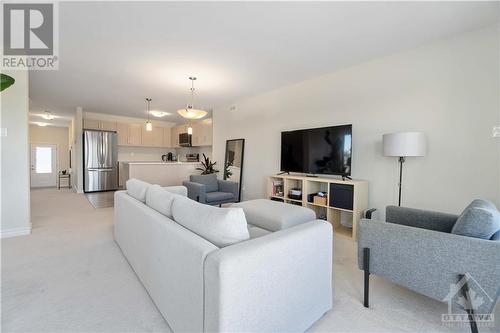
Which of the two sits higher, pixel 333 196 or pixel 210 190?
pixel 333 196

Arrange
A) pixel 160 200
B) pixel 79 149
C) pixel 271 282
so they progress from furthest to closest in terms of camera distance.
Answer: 1. pixel 79 149
2. pixel 160 200
3. pixel 271 282

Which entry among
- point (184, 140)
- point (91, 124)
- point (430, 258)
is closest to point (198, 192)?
point (430, 258)

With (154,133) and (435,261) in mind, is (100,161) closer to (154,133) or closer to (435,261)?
(154,133)

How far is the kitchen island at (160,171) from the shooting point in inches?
217

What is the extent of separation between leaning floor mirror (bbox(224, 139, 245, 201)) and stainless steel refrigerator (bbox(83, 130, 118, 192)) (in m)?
3.97

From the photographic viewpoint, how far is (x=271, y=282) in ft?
3.87

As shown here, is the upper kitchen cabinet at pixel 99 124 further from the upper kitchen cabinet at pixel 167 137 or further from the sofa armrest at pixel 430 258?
the sofa armrest at pixel 430 258

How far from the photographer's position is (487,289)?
128 centimetres

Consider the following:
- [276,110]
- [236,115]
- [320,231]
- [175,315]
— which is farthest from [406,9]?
[236,115]

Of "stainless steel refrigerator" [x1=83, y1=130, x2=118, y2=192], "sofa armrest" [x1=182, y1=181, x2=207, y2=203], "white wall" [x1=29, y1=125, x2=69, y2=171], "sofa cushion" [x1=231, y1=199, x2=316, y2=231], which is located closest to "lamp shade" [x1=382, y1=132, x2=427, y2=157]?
"sofa cushion" [x1=231, y1=199, x2=316, y2=231]

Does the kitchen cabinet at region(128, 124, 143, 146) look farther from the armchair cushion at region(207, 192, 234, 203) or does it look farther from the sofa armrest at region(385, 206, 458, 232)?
the sofa armrest at region(385, 206, 458, 232)

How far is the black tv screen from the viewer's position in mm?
3353

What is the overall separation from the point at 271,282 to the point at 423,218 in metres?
1.70

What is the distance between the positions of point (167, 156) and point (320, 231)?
7.94 metres
